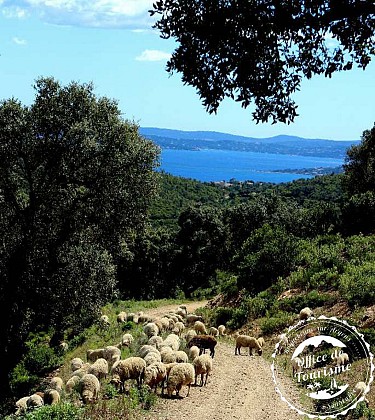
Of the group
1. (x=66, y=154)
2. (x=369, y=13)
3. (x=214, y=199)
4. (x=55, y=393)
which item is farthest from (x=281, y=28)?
(x=214, y=199)

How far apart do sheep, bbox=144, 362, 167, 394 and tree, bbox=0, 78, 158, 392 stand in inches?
225

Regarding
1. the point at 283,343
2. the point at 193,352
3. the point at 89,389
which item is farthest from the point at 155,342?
the point at 283,343

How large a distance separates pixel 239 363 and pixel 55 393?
5.44m

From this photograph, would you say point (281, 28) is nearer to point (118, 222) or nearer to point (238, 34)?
point (238, 34)

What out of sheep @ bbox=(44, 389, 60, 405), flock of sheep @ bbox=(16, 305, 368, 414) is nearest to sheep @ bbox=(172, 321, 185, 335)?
flock of sheep @ bbox=(16, 305, 368, 414)

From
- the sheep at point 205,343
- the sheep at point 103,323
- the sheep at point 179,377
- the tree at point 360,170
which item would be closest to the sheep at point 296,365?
the sheep at point 205,343

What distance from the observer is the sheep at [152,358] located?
38.7ft

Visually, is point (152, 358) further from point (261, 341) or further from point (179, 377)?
Answer: point (261, 341)

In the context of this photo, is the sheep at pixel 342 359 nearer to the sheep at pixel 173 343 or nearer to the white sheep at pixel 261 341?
the white sheep at pixel 261 341

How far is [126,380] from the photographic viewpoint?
11.6 metres

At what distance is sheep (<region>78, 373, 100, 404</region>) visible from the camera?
10.6 meters

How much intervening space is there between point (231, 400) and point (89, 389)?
3294 millimetres

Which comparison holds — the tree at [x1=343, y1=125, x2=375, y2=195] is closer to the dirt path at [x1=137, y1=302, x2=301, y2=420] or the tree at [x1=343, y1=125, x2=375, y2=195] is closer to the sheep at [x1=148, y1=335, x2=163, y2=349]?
the sheep at [x1=148, y1=335, x2=163, y2=349]

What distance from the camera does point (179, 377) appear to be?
11180 mm
